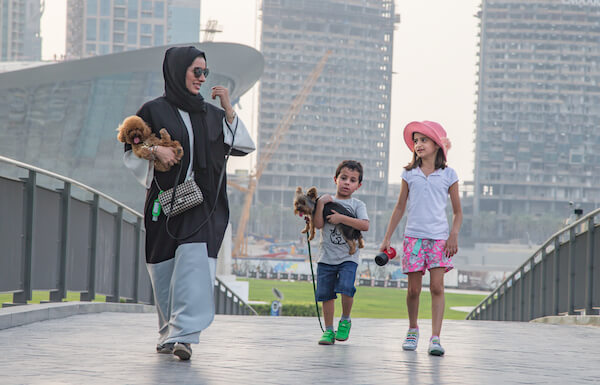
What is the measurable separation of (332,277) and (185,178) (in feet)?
5.47

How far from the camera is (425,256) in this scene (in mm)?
5723

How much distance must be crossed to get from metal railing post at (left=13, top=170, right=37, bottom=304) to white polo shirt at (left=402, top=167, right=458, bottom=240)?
343 cm

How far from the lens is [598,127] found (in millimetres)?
175250

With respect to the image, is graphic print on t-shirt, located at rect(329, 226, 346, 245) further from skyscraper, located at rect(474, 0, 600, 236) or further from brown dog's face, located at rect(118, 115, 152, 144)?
skyscraper, located at rect(474, 0, 600, 236)

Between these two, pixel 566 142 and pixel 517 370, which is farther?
pixel 566 142

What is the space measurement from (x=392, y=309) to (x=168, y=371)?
201 feet

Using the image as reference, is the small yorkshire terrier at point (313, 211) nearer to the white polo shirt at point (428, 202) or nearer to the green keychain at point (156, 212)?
the white polo shirt at point (428, 202)

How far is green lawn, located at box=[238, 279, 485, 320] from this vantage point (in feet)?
197

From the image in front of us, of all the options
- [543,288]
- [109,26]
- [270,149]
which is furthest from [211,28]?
[543,288]

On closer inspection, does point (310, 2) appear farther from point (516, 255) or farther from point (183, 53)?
point (183, 53)

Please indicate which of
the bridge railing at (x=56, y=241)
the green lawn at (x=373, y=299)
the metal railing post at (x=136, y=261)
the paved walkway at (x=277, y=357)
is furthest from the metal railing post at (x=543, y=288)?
the green lawn at (x=373, y=299)

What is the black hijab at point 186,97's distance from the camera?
4.94m

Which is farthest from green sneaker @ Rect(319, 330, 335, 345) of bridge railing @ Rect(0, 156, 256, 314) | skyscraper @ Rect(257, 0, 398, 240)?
skyscraper @ Rect(257, 0, 398, 240)

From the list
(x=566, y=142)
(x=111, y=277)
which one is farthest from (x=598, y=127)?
(x=111, y=277)
